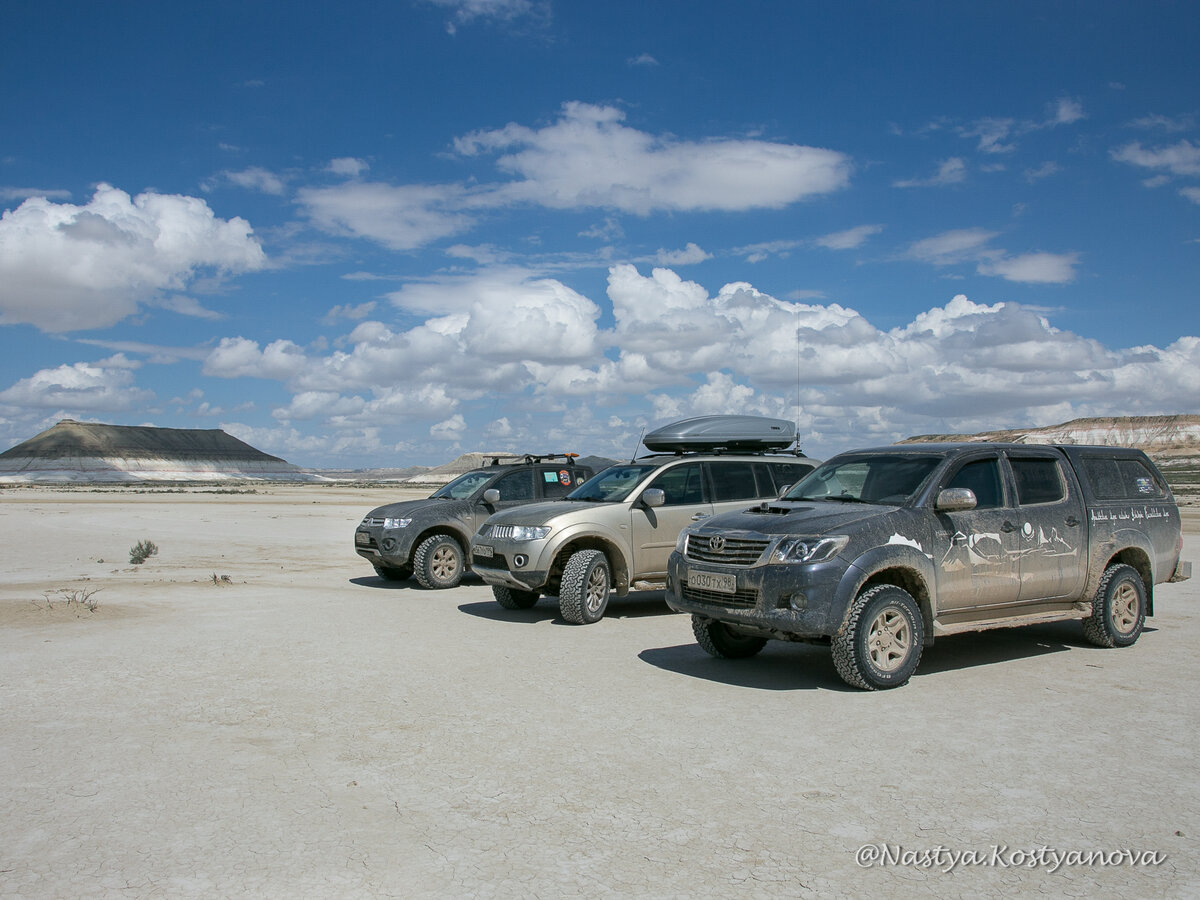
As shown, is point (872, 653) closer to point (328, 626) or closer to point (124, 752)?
point (124, 752)

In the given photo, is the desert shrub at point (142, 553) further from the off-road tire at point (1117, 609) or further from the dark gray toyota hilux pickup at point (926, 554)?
the off-road tire at point (1117, 609)

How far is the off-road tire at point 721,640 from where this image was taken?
8.12 meters

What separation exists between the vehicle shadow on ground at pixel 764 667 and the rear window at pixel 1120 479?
2959mm

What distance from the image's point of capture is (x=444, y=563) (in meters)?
13.5

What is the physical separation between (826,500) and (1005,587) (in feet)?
5.24

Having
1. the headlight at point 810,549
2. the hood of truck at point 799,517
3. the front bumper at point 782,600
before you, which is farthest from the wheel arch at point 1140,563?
the front bumper at point 782,600

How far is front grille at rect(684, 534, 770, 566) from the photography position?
7.20 metres

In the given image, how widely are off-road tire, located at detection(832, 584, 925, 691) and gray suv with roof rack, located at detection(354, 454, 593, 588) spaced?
7.20m

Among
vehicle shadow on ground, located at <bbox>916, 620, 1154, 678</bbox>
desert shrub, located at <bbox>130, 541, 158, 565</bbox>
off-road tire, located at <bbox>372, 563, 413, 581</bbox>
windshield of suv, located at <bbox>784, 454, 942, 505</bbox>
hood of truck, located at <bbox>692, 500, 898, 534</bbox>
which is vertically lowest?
vehicle shadow on ground, located at <bbox>916, 620, 1154, 678</bbox>

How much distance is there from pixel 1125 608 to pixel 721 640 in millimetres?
3954

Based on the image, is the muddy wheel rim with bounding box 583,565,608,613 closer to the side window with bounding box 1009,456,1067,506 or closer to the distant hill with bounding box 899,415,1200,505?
the side window with bounding box 1009,456,1067,506

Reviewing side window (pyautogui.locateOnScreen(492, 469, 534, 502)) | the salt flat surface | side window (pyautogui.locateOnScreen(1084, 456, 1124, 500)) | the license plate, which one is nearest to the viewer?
the salt flat surface

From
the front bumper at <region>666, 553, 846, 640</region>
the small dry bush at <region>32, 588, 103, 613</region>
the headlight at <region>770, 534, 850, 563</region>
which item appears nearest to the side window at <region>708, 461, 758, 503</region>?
the front bumper at <region>666, 553, 846, 640</region>

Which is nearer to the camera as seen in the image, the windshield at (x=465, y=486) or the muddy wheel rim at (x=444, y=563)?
the muddy wheel rim at (x=444, y=563)
